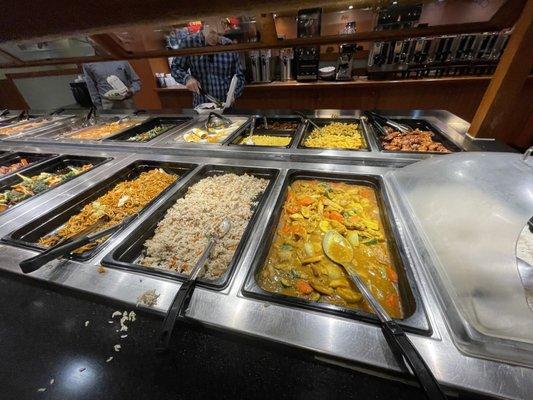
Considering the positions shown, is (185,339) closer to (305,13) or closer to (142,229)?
(142,229)

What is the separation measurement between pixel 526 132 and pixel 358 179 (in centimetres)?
596

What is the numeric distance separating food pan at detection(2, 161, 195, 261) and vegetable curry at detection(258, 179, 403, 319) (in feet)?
2.74

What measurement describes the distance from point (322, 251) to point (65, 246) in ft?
3.80

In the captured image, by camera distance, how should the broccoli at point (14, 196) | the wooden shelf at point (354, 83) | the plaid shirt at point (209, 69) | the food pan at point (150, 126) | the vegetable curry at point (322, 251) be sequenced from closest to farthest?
the vegetable curry at point (322, 251) → the broccoli at point (14, 196) → the food pan at point (150, 126) → the plaid shirt at point (209, 69) → the wooden shelf at point (354, 83)

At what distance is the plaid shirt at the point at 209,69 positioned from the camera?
4.22 meters

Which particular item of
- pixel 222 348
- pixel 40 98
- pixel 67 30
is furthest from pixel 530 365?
pixel 40 98

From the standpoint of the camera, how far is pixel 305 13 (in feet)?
13.6

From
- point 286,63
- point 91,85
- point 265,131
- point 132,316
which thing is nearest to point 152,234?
point 132,316

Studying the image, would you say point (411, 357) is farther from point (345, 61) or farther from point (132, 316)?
point (345, 61)

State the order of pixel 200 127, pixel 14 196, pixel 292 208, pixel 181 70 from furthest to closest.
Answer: pixel 181 70 → pixel 200 127 → pixel 14 196 → pixel 292 208

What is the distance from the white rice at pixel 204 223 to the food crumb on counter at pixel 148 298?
0.68 feet

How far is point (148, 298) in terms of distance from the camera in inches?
34.6

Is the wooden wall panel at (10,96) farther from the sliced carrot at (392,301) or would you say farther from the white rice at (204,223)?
the sliced carrot at (392,301)

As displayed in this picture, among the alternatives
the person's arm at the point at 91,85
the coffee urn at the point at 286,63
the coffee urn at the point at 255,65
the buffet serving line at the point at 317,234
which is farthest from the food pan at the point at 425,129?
the person's arm at the point at 91,85
